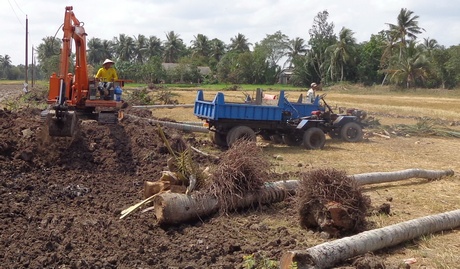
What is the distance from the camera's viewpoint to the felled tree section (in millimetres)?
7059

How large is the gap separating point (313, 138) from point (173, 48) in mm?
96949

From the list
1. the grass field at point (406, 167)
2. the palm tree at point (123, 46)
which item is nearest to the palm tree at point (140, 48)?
the palm tree at point (123, 46)

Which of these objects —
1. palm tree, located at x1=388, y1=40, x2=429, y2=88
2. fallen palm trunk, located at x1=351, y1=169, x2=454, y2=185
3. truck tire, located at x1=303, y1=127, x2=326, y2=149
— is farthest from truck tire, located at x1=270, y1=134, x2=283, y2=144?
palm tree, located at x1=388, y1=40, x2=429, y2=88

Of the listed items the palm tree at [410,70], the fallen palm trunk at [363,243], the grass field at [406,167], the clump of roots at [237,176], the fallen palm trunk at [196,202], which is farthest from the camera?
the palm tree at [410,70]

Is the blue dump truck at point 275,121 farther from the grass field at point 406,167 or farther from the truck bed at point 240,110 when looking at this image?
the grass field at point 406,167

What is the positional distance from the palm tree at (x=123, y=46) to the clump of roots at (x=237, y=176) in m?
103

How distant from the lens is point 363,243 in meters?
6.27

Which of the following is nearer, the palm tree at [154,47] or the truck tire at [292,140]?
the truck tire at [292,140]

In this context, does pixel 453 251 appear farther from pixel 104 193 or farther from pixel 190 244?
pixel 104 193

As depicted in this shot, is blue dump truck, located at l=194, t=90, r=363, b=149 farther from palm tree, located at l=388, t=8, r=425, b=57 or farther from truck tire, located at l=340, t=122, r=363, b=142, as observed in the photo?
palm tree, located at l=388, t=8, r=425, b=57

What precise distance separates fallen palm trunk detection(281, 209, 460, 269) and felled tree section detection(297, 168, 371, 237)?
0.54 meters

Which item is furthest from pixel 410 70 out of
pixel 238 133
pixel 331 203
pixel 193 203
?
pixel 193 203

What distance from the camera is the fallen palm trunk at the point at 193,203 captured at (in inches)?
290

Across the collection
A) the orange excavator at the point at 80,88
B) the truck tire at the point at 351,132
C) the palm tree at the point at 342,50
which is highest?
the palm tree at the point at 342,50
